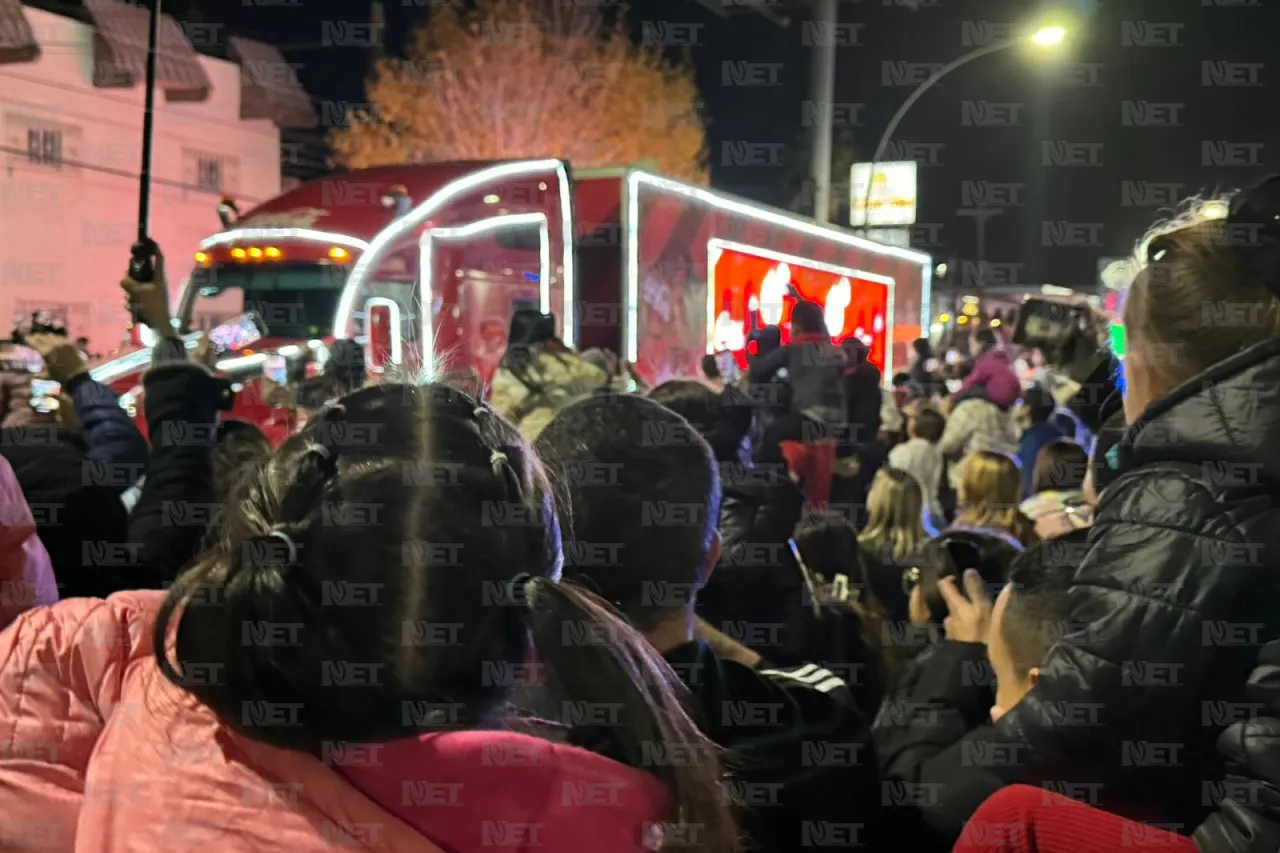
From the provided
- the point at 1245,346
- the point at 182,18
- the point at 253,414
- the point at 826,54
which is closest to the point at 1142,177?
the point at 826,54

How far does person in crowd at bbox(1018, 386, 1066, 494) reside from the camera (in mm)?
6512

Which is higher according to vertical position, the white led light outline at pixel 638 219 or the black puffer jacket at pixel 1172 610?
the white led light outline at pixel 638 219

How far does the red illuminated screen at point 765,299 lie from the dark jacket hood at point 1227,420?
8829 millimetres

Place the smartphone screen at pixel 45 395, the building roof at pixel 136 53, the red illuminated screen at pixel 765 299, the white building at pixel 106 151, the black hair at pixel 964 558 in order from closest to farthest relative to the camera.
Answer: the black hair at pixel 964 558
the smartphone screen at pixel 45 395
the red illuminated screen at pixel 765 299
the building roof at pixel 136 53
the white building at pixel 106 151

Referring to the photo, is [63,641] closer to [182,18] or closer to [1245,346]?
[1245,346]

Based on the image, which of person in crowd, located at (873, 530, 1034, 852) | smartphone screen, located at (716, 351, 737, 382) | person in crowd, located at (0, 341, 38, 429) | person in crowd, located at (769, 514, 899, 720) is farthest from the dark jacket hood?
smartphone screen, located at (716, 351, 737, 382)

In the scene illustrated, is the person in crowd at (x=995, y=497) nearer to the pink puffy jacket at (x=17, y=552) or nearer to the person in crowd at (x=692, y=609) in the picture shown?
the person in crowd at (x=692, y=609)

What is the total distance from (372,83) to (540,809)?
3119 cm

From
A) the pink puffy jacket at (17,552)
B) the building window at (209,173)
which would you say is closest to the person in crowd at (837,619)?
the pink puffy jacket at (17,552)

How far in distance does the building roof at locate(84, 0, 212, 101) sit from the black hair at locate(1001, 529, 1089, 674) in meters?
17.7

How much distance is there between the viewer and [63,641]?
5.05ft

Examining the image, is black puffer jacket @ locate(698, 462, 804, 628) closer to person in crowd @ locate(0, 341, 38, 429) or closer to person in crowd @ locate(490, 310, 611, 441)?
person in crowd @ locate(490, 310, 611, 441)

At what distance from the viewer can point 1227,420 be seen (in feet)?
6.36

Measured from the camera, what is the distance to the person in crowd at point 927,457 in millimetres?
6957
